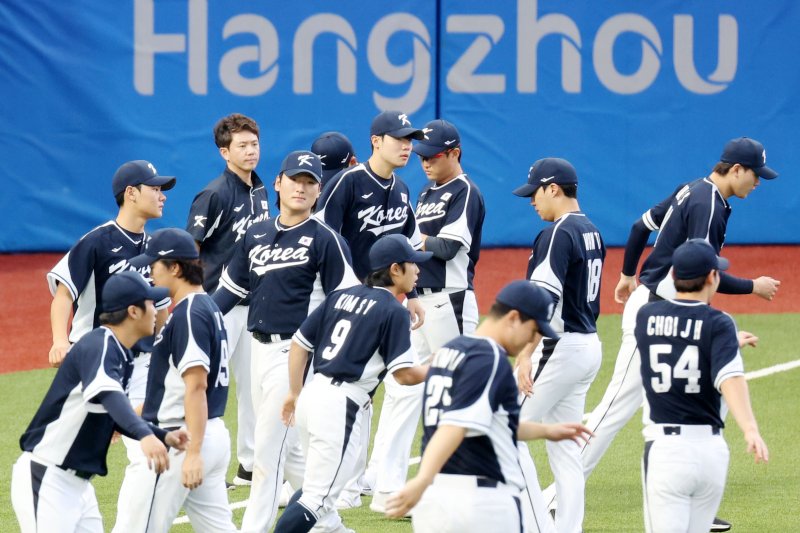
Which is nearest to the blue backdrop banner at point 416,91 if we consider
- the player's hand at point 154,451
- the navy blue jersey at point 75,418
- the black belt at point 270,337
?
the black belt at point 270,337

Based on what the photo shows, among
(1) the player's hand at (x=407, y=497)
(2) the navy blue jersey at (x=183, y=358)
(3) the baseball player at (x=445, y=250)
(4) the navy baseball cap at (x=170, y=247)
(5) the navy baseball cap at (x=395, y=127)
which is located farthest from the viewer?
(3) the baseball player at (x=445, y=250)

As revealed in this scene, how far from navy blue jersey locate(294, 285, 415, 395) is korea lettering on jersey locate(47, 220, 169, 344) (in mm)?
1171

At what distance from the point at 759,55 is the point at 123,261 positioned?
10.8 meters

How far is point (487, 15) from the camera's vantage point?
15.6 metres

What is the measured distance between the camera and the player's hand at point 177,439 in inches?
210

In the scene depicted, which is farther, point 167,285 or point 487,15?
point 487,15

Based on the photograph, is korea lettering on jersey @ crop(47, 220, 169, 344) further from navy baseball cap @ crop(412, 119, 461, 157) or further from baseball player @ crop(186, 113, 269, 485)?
navy baseball cap @ crop(412, 119, 461, 157)

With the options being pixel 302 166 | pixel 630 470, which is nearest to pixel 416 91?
pixel 630 470

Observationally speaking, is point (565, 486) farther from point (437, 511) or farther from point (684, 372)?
point (437, 511)

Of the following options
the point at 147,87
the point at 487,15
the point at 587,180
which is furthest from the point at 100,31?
the point at 587,180

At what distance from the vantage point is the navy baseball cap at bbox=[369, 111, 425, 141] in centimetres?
776

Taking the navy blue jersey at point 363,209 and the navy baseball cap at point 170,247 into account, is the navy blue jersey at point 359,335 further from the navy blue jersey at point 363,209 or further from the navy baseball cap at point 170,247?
the navy blue jersey at point 363,209

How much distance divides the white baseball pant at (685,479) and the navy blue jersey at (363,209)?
2756 mm

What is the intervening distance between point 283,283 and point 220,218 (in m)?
1.46
